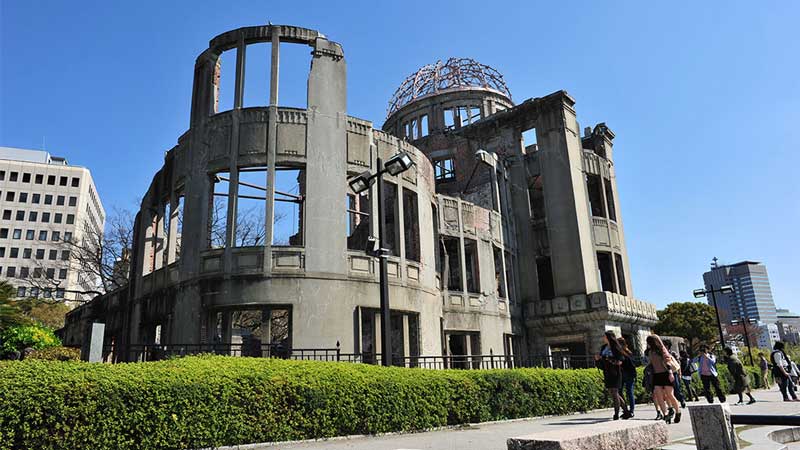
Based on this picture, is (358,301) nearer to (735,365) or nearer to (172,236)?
(172,236)

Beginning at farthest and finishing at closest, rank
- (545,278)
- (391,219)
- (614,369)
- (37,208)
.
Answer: (37,208)
(545,278)
(391,219)
(614,369)

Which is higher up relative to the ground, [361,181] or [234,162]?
[234,162]

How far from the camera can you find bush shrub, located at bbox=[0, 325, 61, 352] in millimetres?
20969

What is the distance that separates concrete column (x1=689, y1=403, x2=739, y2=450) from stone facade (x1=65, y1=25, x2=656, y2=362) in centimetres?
1066

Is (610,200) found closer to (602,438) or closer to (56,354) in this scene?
(602,438)

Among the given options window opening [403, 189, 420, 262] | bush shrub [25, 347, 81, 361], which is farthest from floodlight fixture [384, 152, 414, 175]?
bush shrub [25, 347, 81, 361]

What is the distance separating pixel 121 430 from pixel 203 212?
433 inches

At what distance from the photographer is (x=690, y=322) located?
56.3m

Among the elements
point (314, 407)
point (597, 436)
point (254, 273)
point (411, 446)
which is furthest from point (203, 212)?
point (597, 436)

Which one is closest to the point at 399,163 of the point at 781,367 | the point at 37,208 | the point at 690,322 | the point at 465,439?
the point at 465,439

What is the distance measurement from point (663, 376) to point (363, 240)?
50.4ft

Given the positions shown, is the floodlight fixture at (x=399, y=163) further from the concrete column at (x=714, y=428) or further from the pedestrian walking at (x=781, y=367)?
the pedestrian walking at (x=781, y=367)

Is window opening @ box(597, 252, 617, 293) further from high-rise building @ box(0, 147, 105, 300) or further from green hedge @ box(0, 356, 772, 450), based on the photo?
high-rise building @ box(0, 147, 105, 300)

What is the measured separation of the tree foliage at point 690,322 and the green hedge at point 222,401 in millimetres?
51857
